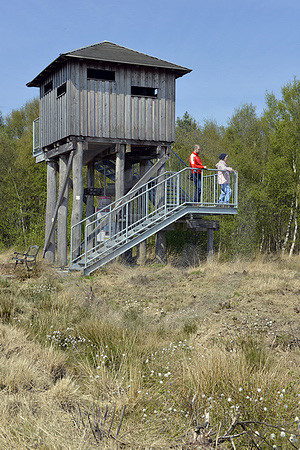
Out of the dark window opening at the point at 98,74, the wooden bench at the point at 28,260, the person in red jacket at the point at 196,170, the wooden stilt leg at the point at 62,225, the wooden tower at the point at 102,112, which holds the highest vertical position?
the dark window opening at the point at 98,74

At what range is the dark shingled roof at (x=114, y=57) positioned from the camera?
1761 centimetres

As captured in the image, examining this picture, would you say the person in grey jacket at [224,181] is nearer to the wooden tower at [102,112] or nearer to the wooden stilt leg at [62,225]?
the wooden tower at [102,112]

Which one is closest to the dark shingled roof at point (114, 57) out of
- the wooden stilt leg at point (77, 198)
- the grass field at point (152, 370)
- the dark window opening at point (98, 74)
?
the dark window opening at point (98, 74)

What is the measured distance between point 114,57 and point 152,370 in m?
14.1

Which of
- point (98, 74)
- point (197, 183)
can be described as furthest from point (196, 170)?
point (98, 74)

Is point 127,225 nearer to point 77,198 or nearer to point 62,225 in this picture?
point 77,198

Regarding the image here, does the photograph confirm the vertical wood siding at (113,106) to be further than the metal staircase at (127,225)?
Yes

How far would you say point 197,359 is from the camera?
20.1ft

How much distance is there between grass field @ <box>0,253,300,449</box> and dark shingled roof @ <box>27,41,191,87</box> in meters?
8.73

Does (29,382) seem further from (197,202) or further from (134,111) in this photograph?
(134,111)

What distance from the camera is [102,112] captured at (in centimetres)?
1798

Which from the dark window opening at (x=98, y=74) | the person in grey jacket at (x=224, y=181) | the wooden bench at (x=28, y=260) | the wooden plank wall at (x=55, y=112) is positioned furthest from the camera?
the dark window opening at (x=98, y=74)

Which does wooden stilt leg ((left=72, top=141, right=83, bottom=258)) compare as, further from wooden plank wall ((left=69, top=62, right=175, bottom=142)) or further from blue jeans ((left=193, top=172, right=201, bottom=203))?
blue jeans ((left=193, top=172, right=201, bottom=203))

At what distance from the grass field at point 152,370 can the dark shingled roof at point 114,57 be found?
8.73 m
